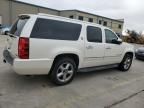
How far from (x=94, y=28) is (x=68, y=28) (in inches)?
45.7

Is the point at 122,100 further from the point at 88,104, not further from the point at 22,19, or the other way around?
the point at 22,19

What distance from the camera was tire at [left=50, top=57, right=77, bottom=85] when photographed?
15.5 feet

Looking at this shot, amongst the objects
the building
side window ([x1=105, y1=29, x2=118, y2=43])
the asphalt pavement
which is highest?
the building

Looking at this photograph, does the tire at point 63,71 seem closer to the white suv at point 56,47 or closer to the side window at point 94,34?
the white suv at point 56,47

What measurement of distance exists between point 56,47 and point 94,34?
1.67m

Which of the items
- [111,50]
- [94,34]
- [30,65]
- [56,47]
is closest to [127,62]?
[111,50]

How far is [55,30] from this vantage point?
462 cm

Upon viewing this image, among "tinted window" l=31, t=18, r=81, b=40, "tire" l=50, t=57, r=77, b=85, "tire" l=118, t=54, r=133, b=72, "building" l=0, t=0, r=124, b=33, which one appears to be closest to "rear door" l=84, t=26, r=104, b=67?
"tinted window" l=31, t=18, r=81, b=40

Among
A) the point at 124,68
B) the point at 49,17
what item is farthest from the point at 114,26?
the point at 49,17

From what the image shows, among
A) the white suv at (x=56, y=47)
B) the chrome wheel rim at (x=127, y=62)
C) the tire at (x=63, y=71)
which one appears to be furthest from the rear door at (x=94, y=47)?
the chrome wheel rim at (x=127, y=62)

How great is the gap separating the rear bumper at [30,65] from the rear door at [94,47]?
1.39 meters

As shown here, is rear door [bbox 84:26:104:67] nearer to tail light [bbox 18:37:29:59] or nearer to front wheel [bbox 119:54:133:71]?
front wheel [bbox 119:54:133:71]

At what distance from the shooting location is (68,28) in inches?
196

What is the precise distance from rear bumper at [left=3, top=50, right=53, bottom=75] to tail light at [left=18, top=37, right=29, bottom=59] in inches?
4.6
